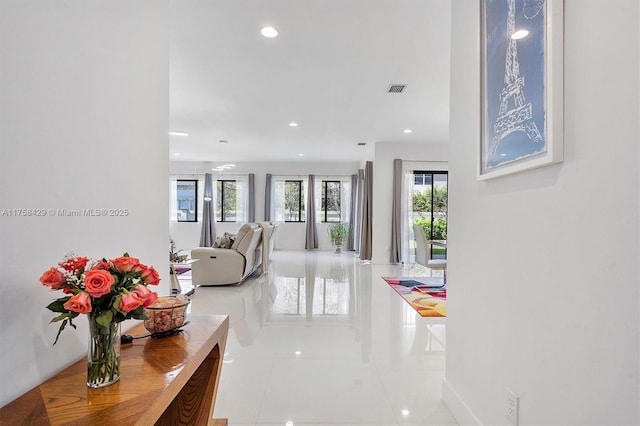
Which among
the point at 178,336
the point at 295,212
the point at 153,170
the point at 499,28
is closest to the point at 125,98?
the point at 153,170

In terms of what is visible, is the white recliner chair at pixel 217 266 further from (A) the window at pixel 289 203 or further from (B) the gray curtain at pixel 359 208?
(A) the window at pixel 289 203

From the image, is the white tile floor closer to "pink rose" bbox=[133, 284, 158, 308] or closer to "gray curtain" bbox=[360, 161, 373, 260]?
"pink rose" bbox=[133, 284, 158, 308]

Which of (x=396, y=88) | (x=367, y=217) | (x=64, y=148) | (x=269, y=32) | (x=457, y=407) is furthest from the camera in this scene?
(x=367, y=217)

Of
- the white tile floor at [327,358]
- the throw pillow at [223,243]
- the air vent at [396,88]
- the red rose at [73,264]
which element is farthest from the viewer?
the throw pillow at [223,243]

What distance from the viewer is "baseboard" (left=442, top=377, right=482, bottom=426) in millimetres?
1654

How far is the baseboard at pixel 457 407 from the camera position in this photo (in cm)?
165

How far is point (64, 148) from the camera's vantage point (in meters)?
1.05

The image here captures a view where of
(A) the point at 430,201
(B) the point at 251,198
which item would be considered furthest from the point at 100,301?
(B) the point at 251,198

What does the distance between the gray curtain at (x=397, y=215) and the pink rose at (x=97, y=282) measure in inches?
259

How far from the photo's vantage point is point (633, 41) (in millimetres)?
841

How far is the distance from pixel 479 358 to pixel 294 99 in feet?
11.9

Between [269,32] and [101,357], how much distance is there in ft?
8.53

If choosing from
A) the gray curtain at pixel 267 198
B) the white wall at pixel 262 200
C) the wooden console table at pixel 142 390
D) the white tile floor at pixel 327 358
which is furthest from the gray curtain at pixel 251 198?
the wooden console table at pixel 142 390

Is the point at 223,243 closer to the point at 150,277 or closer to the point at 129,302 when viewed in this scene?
the point at 150,277
